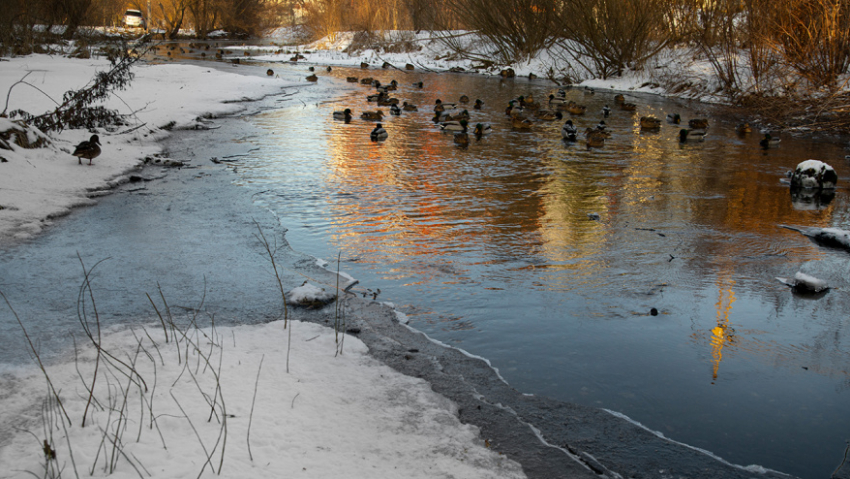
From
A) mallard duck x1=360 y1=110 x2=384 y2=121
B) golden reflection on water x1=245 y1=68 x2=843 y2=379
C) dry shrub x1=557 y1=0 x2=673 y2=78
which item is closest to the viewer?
golden reflection on water x1=245 y1=68 x2=843 y2=379

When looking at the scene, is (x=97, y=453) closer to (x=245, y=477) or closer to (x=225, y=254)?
(x=245, y=477)

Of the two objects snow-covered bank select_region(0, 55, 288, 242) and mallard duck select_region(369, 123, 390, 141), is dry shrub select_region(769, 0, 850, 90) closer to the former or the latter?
mallard duck select_region(369, 123, 390, 141)

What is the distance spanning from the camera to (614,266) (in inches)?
215

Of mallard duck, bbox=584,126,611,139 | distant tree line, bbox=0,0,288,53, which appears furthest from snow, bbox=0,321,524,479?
distant tree line, bbox=0,0,288,53

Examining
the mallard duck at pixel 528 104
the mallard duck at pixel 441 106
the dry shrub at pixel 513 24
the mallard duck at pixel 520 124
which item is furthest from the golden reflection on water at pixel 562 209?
the dry shrub at pixel 513 24

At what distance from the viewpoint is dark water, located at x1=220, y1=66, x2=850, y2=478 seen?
3.49 m

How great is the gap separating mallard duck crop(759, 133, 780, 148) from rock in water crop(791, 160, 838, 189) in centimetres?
303

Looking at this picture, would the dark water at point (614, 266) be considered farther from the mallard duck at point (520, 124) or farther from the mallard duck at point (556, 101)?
the mallard duck at point (556, 101)

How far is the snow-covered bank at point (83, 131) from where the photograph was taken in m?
6.78

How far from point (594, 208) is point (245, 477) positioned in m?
5.85

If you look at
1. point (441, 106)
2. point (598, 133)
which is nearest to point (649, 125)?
point (598, 133)

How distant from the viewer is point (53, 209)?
261 inches

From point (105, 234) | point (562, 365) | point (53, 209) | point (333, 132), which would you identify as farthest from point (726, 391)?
point (333, 132)

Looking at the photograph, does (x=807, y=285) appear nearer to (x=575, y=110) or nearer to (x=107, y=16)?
(x=575, y=110)
